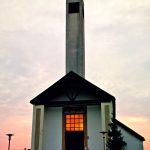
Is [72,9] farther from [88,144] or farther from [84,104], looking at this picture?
[88,144]

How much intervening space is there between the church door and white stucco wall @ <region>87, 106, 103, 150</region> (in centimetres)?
49

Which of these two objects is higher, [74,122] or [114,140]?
[74,122]

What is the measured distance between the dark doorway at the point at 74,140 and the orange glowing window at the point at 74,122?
1.21 feet

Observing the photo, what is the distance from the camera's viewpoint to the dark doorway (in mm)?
22941

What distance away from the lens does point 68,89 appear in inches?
944

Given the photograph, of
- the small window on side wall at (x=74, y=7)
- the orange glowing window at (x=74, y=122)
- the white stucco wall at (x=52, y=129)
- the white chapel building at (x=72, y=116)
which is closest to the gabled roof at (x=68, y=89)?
the white chapel building at (x=72, y=116)

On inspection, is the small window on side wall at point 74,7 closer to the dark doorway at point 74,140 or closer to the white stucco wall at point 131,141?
the dark doorway at point 74,140

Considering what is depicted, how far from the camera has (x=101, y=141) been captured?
74.2 ft

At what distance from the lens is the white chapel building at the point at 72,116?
2200cm

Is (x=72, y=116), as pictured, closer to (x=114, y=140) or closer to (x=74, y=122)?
(x=74, y=122)

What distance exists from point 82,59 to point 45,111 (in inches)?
335

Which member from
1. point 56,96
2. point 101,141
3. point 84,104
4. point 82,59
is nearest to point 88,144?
point 101,141

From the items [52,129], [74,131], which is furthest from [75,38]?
[74,131]

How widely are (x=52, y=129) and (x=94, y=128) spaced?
11.1ft
